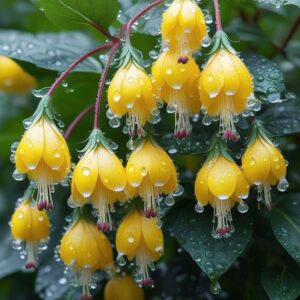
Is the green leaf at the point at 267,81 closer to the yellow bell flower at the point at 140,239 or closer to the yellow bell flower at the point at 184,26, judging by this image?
the yellow bell flower at the point at 184,26

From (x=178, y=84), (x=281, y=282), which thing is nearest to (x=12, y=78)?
(x=178, y=84)

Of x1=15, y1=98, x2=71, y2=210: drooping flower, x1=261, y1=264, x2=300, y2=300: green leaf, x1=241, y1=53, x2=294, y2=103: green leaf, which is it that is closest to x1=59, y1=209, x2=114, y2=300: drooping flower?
x1=15, y1=98, x2=71, y2=210: drooping flower

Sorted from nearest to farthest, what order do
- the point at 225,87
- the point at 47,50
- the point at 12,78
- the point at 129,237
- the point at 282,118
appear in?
the point at 225,87 < the point at 129,237 < the point at 282,118 < the point at 47,50 < the point at 12,78

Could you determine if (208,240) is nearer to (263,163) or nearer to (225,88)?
(263,163)

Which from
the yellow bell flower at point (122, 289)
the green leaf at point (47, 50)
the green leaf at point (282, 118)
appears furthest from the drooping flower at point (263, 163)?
the green leaf at point (47, 50)

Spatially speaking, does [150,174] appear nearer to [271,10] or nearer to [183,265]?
[183,265]

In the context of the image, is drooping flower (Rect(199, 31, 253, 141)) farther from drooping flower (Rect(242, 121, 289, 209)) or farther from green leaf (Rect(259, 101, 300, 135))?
green leaf (Rect(259, 101, 300, 135))
